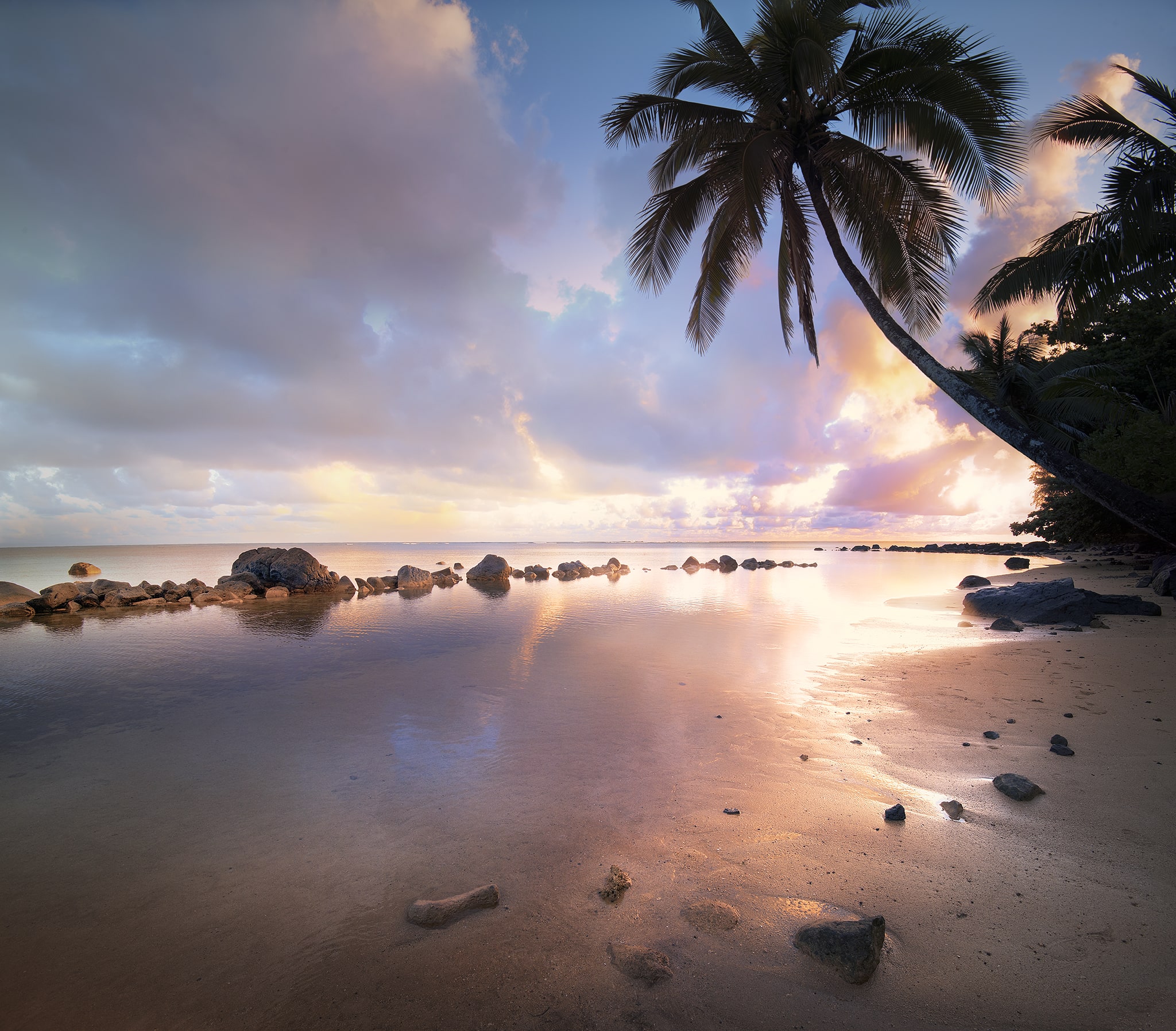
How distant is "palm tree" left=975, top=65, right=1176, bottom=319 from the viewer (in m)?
7.39

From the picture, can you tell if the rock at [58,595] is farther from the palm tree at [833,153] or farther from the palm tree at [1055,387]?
the palm tree at [1055,387]

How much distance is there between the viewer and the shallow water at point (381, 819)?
92.2 inches

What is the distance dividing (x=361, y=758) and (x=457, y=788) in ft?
4.15

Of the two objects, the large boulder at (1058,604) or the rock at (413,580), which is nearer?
the large boulder at (1058,604)

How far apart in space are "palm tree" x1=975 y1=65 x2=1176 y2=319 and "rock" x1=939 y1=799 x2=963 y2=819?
9034 millimetres

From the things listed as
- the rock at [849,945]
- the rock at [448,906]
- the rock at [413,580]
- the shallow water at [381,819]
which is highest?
the rock at [413,580]

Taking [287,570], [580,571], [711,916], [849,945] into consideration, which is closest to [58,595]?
[287,570]

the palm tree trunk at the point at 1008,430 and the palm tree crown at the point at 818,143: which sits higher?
the palm tree crown at the point at 818,143

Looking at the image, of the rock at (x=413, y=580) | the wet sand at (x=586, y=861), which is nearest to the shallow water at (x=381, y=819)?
the wet sand at (x=586, y=861)

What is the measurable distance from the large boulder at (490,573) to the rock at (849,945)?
2303 cm

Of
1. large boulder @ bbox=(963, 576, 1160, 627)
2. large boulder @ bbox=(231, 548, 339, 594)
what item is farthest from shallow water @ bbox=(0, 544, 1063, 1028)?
large boulder @ bbox=(231, 548, 339, 594)

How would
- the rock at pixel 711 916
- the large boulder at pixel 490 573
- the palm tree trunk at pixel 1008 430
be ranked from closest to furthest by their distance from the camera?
1. the rock at pixel 711 916
2. the palm tree trunk at pixel 1008 430
3. the large boulder at pixel 490 573

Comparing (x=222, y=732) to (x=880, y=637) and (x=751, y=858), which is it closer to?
(x=751, y=858)

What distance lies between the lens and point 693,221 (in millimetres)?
10344
